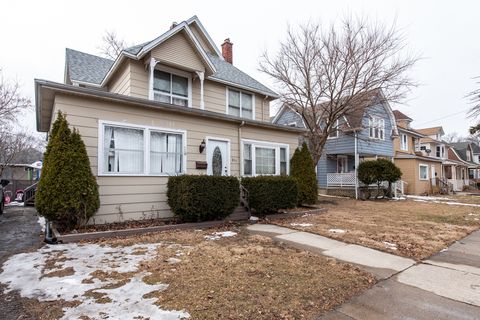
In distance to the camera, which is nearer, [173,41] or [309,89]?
[173,41]

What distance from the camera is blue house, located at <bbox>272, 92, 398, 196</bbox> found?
18.9m

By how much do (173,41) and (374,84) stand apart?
34.2 feet

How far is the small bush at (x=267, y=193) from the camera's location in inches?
351

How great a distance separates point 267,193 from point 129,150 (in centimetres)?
442

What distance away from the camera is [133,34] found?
23797 millimetres

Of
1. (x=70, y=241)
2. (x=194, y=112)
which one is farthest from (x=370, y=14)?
(x=70, y=241)

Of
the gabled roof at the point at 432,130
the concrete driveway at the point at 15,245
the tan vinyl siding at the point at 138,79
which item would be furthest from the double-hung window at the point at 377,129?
the concrete driveway at the point at 15,245

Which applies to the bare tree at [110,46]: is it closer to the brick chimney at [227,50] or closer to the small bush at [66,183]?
Answer: the brick chimney at [227,50]

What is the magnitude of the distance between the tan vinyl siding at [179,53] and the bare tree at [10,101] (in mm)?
16857

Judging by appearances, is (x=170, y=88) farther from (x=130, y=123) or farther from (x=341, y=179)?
(x=341, y=179)

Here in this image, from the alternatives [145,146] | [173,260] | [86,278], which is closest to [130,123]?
[145,146]

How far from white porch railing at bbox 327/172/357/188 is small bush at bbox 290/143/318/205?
8.23 meters

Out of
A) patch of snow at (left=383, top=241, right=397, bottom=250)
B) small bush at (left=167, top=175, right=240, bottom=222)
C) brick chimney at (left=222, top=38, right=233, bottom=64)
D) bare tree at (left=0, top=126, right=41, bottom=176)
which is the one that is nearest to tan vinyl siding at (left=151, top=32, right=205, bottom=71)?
small bush at (left=167, top=175, right=240, bottom=222)

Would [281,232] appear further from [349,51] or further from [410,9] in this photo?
[410,9]
